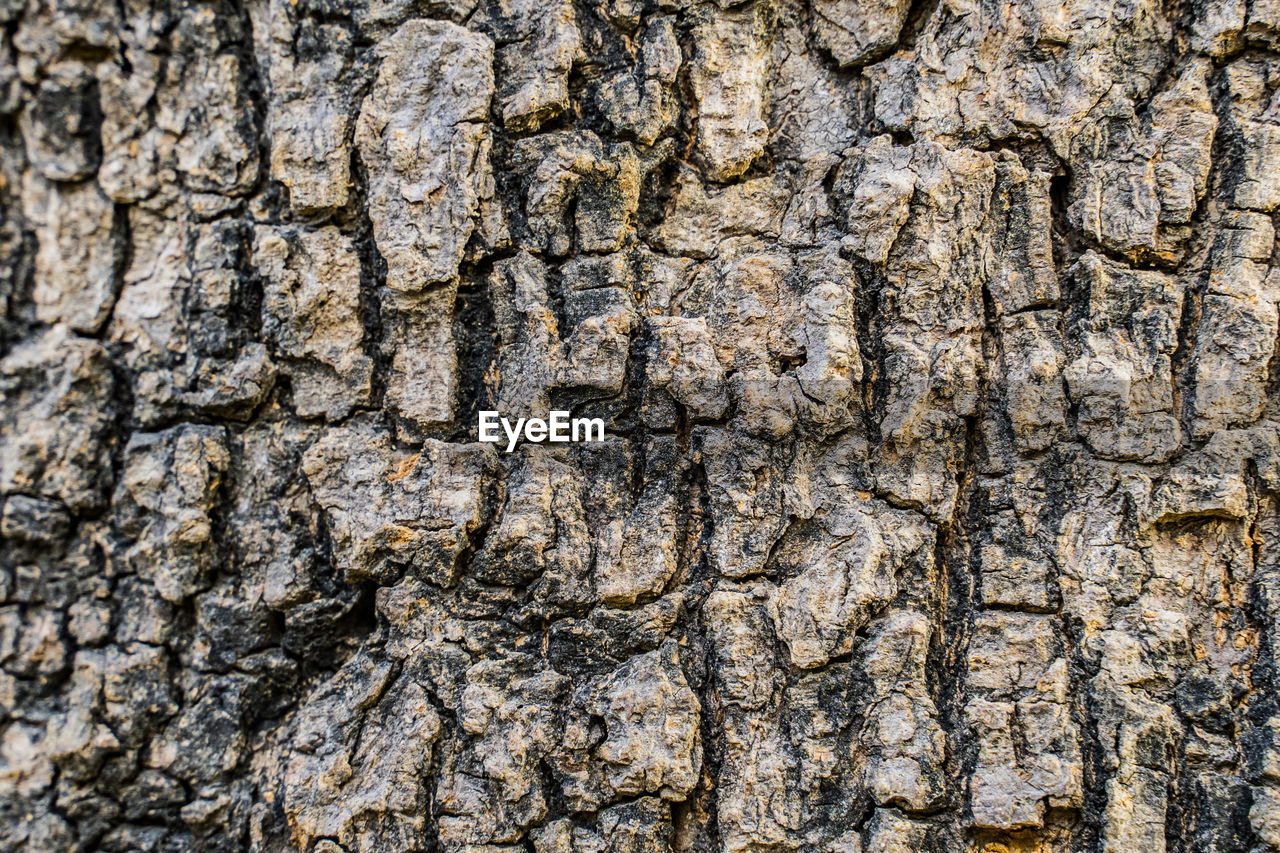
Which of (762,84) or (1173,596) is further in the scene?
(762,84)

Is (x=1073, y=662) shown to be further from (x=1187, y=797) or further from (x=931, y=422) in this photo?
(x=931, y=422)

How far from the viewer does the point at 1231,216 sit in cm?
132

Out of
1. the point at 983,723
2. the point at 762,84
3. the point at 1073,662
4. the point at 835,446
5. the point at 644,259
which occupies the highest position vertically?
the point at 762,84

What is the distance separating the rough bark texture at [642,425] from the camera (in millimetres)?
1297

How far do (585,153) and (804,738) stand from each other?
112cm

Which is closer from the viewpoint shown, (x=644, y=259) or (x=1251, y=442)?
(x=1251, y=442)

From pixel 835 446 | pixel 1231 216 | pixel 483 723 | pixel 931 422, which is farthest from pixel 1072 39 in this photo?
pixel 483 723

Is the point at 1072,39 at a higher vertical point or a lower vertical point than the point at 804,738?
higher

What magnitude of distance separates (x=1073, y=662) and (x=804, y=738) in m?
0.47

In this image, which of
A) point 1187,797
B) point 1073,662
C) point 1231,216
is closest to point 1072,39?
point 1231,216

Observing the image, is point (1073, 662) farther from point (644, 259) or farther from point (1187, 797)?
point (644, 259)

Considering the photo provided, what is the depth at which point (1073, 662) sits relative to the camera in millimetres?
1294

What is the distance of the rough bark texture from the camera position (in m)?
1.30

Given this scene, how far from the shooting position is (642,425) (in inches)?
55.4
